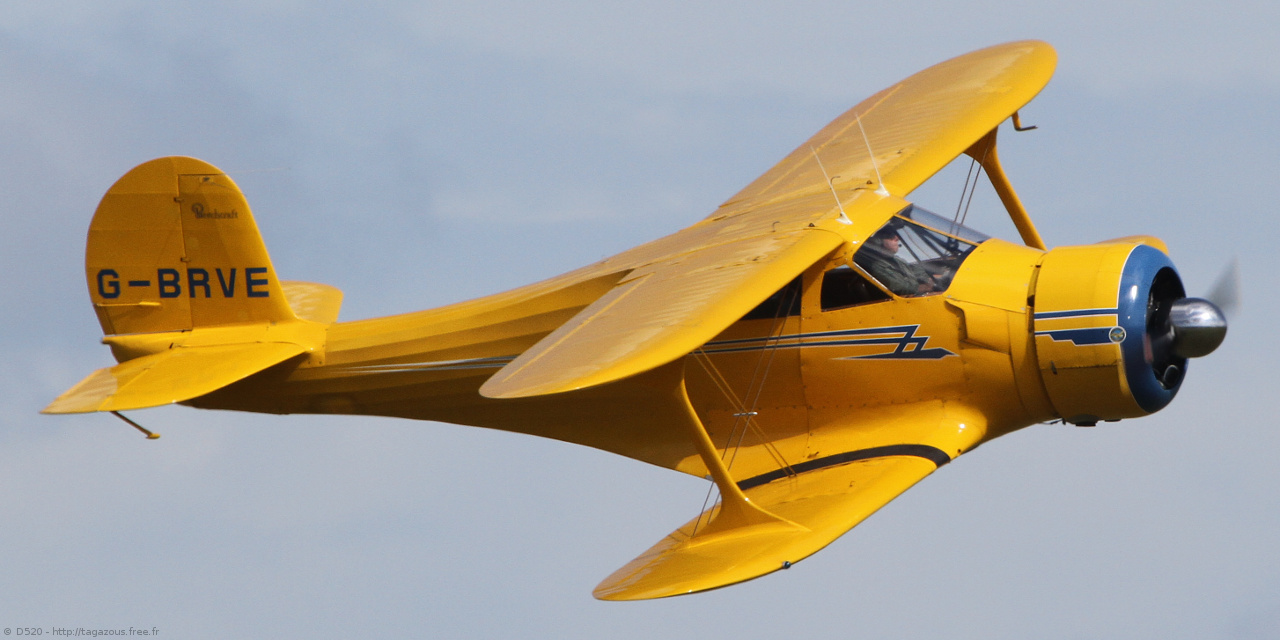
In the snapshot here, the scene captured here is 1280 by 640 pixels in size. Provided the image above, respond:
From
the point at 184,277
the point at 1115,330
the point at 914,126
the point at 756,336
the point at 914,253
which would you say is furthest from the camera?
the point at 184,277

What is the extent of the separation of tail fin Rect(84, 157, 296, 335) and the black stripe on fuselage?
4.73m

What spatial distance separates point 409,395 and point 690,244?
9.67 feet

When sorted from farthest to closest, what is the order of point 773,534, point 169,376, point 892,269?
1. point 169,376
2. point 892,269
3. point 773,534

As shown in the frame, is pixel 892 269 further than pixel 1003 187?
No

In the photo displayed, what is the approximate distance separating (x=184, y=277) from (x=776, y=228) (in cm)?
543

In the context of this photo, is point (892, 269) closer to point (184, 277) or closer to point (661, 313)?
point (661, 313)

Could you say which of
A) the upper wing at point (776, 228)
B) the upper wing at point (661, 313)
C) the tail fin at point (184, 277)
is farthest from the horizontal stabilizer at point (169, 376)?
the upper wing at point (661, 313)

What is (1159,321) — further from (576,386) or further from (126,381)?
Result: (126,381)

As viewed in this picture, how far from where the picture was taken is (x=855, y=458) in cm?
1257

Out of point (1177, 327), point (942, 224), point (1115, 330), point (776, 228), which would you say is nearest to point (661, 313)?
point (776, 228)

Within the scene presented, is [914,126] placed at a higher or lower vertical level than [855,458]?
higher

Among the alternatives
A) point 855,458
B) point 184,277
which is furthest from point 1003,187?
point 184,277

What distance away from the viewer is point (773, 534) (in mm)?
11703

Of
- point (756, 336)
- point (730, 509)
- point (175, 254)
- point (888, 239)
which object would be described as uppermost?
point (175, 254)
